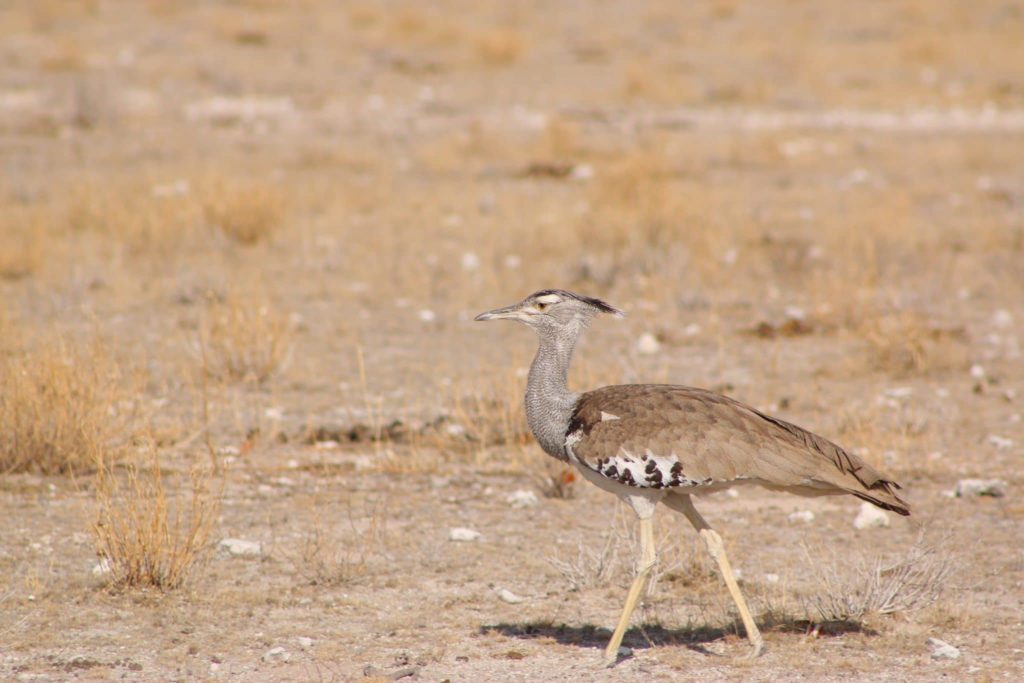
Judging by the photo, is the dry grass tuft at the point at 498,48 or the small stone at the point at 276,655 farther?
the dry grass tuft at the point at 498,48

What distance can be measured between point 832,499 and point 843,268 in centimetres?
487

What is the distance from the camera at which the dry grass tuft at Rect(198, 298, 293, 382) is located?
8375 mm

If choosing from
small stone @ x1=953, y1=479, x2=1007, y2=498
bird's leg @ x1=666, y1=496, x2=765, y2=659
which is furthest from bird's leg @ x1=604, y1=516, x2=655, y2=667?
small stone @ x1=953, y1=479, x2=1007, y2=498

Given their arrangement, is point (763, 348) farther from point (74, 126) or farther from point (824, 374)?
point (74, 126)

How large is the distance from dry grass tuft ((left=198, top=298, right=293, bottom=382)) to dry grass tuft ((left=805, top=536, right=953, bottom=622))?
4066mm

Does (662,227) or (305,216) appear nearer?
(662,227)

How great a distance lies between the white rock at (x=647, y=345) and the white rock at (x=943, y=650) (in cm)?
462

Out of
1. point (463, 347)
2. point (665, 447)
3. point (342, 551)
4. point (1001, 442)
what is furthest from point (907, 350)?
point (665, 447)

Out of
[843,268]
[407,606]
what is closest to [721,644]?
[407,606]

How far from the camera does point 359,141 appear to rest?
16734mm

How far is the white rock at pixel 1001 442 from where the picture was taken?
752cm

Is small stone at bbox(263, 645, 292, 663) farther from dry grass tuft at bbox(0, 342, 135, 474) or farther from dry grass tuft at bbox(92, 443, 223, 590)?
dry grass tuft at bbox(0, 342, 135, 474)

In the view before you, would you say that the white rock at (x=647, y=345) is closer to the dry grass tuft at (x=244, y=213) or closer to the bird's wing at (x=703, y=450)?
the dry grass tuft at (x=244, y=213)

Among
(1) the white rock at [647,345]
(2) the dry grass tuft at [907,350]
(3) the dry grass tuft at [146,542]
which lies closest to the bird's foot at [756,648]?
(3) the dry grass tuft at [146,542]
